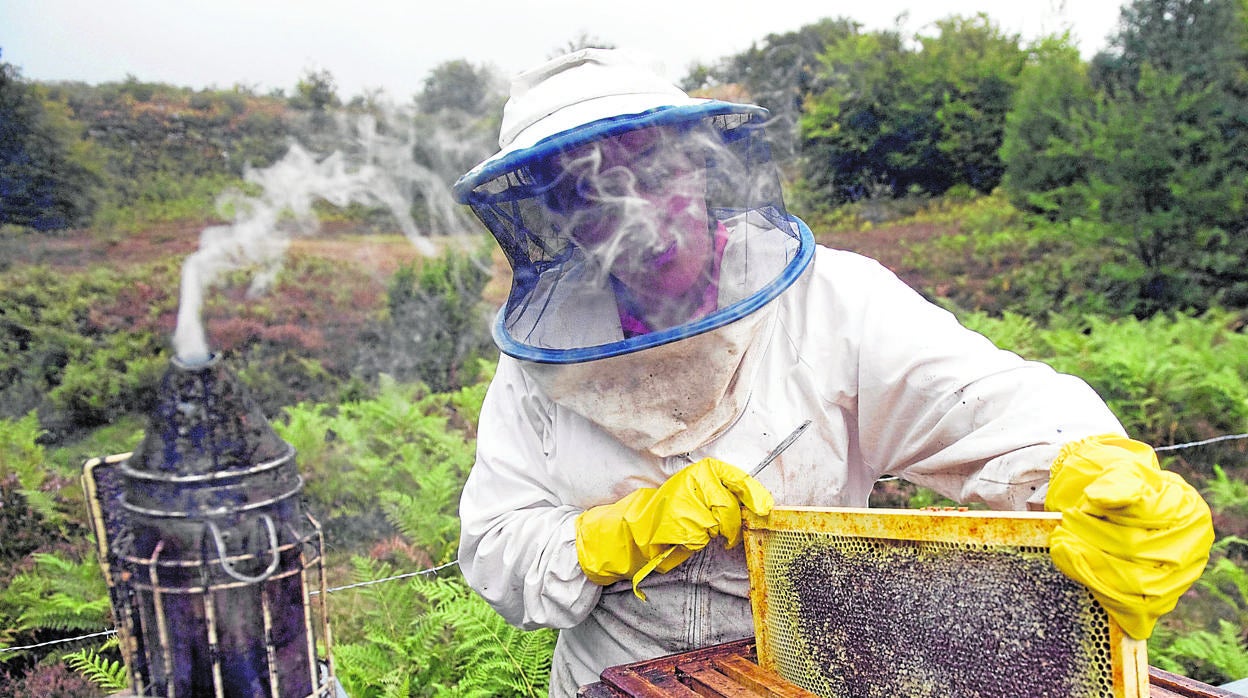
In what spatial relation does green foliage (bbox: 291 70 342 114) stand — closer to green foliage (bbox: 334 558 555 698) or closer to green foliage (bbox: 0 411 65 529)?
green foliage (bbox: 0 411 65 529)

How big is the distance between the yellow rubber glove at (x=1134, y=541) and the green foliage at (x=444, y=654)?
2.94 m

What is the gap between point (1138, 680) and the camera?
1349 mm

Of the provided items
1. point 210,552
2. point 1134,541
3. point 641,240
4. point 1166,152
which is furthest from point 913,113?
point 210,552

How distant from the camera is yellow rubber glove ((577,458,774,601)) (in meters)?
1.92

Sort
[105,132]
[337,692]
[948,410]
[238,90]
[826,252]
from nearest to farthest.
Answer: [948,410] < [337,692] < [826,252] < [105,132] < [238,90]

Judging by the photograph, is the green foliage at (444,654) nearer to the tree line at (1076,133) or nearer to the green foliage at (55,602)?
the green foliage at (55,602)

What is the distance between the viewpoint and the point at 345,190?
34.0ft

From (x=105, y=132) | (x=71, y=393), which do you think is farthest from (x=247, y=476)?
(x=105, y=132)

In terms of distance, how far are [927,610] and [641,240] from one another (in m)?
1.00

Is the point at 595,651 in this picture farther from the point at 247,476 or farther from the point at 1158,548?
the point at 1158,548

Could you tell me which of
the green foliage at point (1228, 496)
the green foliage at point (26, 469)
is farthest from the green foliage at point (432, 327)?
the green foliage at point (1228, 496)

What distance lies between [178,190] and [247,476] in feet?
33.2

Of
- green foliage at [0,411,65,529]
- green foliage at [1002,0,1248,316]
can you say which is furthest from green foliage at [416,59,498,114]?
green foliage at [1002,0,1248,316]

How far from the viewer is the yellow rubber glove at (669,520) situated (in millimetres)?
1922
